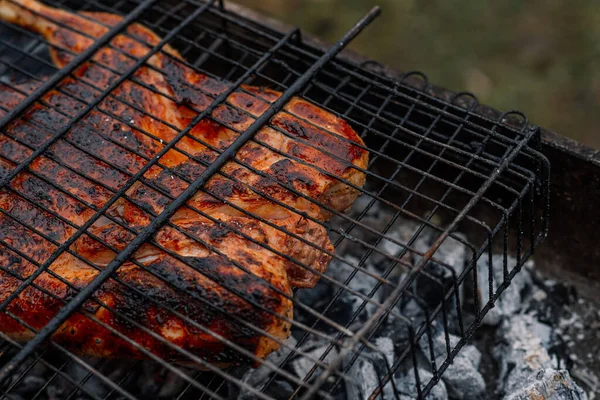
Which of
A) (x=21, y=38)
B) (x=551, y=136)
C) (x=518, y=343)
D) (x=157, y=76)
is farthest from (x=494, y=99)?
(x=21, y=38)

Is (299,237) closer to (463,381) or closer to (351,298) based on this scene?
(351,298)

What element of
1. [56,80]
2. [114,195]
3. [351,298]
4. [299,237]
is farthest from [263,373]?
[56,80]

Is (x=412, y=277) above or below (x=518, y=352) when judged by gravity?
below

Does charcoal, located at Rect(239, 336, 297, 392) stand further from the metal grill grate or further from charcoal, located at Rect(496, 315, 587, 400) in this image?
charcoal, located at Rect(496, 315, 587, 400)

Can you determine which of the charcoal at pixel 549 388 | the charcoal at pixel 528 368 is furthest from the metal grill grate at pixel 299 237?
the charcoal at pixel 549 388

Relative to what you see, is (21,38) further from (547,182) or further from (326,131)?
(547,182)
